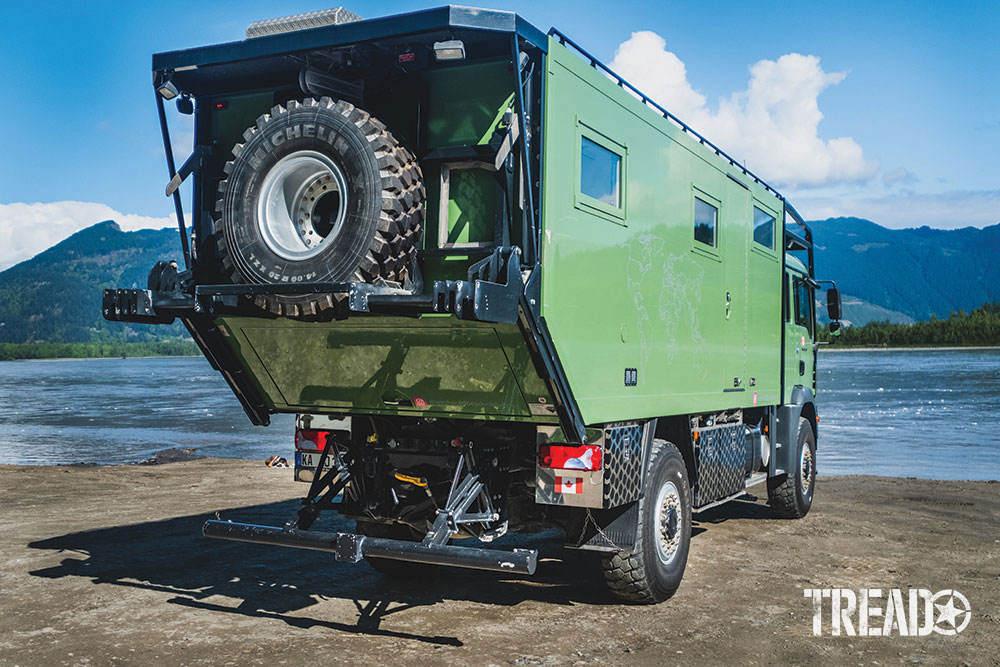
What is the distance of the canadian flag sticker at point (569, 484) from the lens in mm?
6172

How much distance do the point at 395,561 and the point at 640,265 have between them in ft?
10.5

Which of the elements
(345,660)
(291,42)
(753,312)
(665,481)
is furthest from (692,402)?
(291,42)

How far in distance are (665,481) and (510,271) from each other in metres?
2.62

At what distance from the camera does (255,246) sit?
5922 millimetres

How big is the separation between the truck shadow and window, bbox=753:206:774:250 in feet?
12.5

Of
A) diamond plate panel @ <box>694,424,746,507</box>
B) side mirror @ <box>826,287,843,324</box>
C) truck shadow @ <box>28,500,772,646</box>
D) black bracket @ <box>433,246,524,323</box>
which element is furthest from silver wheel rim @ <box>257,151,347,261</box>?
side mirror @ <box>826,287,843,324</box>

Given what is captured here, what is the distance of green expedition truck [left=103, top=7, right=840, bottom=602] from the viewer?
Result: 5609mm

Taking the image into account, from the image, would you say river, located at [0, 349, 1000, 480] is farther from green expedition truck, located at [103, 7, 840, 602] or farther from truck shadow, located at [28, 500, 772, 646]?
green expedition truck, located at [103, 7, 840, 602]

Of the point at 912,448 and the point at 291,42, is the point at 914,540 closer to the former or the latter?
the point at 291,42

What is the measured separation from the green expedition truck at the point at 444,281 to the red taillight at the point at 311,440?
0.7 inches

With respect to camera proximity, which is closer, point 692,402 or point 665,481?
point 665,481

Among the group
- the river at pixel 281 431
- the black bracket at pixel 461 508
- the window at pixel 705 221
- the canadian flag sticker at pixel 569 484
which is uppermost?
the window at pixel 705 221

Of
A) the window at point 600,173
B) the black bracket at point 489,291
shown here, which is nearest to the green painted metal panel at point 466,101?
the window at point 600,173

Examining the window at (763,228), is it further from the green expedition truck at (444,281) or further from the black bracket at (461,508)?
the black bracket at (461,508)
